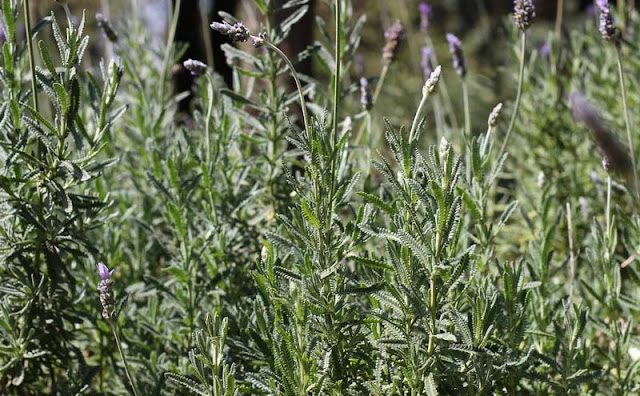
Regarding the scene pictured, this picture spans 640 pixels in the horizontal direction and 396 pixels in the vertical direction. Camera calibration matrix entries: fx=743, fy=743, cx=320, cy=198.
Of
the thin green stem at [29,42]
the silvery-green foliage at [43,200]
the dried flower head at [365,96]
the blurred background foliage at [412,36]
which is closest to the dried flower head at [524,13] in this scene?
the dried flower head at [365,96]

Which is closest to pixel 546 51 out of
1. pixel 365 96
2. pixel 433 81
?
pixel 365 96

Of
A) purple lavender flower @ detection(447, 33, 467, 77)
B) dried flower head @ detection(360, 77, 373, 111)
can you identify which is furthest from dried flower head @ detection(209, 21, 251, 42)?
purple lavender flower @ detection(447, 33, 467, 77)

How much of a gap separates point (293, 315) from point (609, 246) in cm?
70

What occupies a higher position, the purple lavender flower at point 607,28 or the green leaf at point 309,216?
the purple lavender flower at point 607,28

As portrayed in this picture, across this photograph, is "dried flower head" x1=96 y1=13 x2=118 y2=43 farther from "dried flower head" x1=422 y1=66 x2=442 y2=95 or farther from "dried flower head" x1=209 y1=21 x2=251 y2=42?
"dried flower head" x1=422 y1=66 x2=442 y2=95

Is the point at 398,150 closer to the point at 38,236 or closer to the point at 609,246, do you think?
the point at 609,246

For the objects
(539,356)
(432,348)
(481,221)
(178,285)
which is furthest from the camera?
(178,285)

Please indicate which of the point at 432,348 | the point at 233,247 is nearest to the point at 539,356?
the point at 432,348

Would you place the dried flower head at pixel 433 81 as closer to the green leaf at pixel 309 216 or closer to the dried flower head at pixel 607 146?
the green leaf at pixel 309 216

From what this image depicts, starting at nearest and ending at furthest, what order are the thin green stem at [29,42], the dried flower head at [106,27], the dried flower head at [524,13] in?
the thin green stem at [29,42], the dried flower head at [524,13], the dried flower head at [106,27]

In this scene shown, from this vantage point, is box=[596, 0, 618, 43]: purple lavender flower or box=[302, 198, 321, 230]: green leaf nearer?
box=[302, 198, 321, 230]: green leaf

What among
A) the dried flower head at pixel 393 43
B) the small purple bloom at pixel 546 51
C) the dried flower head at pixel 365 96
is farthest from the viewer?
the small purple bloom at pixel 546 51

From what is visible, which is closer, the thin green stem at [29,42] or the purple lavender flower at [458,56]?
the thin green stem at [29,42]

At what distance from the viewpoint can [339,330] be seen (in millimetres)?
1208
